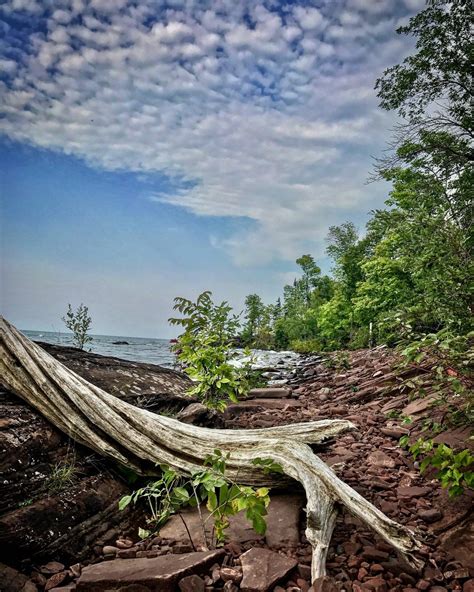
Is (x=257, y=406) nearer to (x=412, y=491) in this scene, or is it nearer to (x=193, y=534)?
(x=412, y=491)

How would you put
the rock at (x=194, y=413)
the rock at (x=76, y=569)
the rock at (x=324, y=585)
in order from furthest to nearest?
1. the rock at (x=194, y=413)
2. the rock at (x=76, y=569)
3. the rock at (x=324, y=585)

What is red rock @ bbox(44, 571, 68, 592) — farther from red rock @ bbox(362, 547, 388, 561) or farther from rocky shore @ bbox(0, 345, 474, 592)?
red rock @ bbox(362, 547, 388, 561)

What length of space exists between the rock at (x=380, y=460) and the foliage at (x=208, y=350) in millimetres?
1905

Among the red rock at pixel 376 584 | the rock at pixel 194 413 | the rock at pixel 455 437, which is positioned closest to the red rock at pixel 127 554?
the red rock at pixel 376 584

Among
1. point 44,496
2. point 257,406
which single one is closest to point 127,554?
point 44,496

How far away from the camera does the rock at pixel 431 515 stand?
2.97m

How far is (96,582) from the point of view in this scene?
2.36m

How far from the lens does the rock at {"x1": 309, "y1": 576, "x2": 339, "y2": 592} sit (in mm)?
2162

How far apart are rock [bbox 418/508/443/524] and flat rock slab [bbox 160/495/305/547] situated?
97 cm

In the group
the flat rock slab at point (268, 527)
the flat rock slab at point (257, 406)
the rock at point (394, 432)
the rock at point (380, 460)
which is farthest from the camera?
the flat rock slab at point (257, 406)

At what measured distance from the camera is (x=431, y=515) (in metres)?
2.98

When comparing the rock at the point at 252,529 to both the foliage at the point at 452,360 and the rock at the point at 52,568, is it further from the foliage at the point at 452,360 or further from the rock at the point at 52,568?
the foliage at the point at 452,360

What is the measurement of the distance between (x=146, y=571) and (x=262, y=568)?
750 millimetres

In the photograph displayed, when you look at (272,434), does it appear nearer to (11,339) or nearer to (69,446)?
(69,446)
